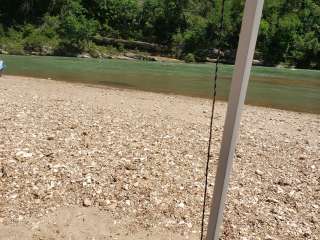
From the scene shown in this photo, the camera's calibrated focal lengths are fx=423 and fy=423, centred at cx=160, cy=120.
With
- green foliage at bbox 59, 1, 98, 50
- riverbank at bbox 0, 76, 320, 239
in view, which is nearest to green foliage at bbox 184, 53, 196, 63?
green foliage at bbox 59, 1, 98, 50

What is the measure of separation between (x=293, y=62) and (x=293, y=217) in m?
80.8

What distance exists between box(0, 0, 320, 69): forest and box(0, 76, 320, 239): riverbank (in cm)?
5907

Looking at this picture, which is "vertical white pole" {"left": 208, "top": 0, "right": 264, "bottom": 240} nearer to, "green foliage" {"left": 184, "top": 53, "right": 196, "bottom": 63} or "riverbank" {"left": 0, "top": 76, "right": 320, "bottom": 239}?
"riverbank" {"left": 0, "top": 76, "right": 320, "bottom": 239}

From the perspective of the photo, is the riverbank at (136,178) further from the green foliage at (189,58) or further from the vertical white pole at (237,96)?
the green foliage at (189,58)

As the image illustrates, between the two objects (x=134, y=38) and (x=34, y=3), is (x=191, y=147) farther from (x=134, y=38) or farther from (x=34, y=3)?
(x=34, y=3)

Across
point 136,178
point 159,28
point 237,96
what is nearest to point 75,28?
point 159,28

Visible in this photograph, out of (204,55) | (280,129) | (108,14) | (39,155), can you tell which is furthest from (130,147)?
(108,14)

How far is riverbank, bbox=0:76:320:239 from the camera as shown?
6.78 m

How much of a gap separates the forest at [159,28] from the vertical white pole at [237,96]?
6760 centimetres

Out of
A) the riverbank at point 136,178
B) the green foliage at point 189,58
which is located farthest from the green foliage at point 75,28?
the riverbank at point 136,178

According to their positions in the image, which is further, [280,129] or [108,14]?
[108,14]

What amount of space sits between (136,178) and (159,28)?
8346 centimetres

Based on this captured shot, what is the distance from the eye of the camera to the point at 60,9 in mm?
85688

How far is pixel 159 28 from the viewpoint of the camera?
292ft
